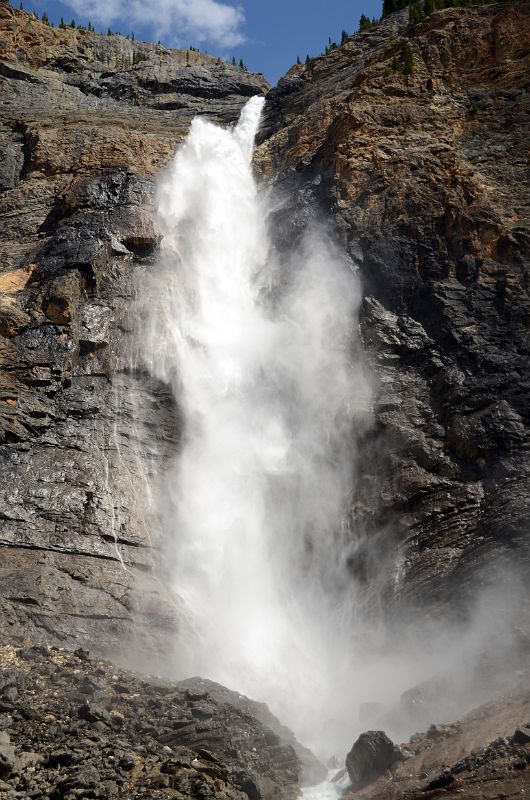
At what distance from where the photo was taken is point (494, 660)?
17391 mm

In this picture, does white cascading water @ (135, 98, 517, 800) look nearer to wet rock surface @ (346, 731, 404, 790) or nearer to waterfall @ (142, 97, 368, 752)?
waterfall @ (142, 97, 368, 752)

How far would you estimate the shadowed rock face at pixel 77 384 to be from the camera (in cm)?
1872

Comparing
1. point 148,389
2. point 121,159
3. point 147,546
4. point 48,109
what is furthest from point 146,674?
point 48,109

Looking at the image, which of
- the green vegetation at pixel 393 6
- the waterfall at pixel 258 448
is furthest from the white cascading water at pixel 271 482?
the green vegetation at pixel 393 6

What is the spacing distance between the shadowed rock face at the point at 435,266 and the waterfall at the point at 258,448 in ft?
4.13

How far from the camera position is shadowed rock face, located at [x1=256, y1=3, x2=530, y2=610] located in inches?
825

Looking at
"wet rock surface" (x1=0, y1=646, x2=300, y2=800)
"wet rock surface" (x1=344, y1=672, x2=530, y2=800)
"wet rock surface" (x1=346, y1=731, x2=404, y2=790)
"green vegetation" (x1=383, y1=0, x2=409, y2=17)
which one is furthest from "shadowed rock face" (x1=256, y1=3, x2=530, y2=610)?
"green vegetation" (x1=383, y1=0, x2=409, y2=17)

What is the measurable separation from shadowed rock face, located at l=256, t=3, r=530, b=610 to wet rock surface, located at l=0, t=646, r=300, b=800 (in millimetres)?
7091

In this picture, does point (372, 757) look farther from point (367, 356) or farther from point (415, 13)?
point (415, 13)

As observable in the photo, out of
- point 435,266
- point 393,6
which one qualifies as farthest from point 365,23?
point 435,266

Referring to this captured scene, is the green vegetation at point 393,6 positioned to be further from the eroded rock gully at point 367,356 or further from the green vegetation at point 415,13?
the eroded rock gully at point 367,356

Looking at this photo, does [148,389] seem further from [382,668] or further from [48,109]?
[48,109]

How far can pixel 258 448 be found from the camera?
2488 centimetres

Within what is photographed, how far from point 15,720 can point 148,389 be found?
12.7 m
